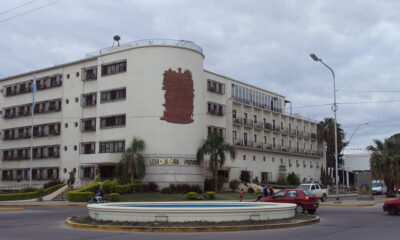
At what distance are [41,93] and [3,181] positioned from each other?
14.4 m

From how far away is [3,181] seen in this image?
67.8 meters

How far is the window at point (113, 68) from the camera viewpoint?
56.9 meters

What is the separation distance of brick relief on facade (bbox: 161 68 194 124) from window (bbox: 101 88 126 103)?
571 cm

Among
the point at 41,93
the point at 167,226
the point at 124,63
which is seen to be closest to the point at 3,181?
the point at 41,93

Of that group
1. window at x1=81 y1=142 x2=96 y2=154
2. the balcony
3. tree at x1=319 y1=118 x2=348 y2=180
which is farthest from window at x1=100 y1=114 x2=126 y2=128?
tree at x1=319 y1=118 x2=348 y2=180

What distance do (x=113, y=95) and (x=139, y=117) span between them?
5.60 metres

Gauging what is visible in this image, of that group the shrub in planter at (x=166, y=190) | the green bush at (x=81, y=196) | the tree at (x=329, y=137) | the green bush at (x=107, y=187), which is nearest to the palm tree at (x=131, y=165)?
the green bush at (x=107, y=187)

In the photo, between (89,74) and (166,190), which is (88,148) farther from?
(166,190)

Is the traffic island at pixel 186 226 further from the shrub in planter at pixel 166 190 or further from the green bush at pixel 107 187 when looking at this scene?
the shrub in planter at pixel 166 190

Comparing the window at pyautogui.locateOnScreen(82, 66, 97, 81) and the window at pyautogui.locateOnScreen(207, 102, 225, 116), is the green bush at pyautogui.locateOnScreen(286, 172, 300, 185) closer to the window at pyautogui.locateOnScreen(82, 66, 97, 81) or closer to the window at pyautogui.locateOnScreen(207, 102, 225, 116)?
the window at pyautogui.locateOnScreen(207, 102, 225, 116)

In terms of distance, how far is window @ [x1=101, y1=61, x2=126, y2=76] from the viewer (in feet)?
187

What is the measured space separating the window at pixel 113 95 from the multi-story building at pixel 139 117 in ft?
0.40

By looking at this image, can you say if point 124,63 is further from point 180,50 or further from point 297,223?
point 297,223

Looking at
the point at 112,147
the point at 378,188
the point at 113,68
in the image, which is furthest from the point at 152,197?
the point at 378,188
